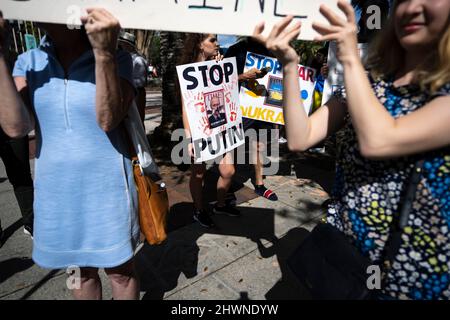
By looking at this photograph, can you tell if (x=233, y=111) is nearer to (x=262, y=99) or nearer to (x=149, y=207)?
(x=262, y=99)

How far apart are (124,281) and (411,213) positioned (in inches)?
58.7

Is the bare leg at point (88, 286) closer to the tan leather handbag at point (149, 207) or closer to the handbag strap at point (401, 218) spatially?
the tan leather handbag at point (149, 207)

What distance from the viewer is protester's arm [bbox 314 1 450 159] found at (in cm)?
93

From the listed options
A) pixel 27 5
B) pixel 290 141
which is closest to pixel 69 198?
pixel 27 5

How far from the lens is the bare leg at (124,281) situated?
5.53 ft

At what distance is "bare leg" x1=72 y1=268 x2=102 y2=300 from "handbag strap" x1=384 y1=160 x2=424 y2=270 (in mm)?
1516

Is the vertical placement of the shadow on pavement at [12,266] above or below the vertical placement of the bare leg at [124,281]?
below

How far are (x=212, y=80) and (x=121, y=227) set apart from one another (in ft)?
5.48

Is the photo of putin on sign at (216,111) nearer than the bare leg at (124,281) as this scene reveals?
No

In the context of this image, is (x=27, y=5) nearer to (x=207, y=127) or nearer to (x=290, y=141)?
(x=290, y=141)

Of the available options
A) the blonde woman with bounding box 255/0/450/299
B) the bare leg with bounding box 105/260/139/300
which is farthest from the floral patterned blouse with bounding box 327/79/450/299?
the bare leg with bounding box 105/260/139/300

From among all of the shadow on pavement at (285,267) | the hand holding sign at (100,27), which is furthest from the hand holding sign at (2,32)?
the shadow on pavement at (285,267)

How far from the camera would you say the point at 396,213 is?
1101 mm

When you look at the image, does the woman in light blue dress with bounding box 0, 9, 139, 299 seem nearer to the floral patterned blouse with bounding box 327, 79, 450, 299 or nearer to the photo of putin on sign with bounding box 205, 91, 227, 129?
the floral patterned blouse with bounding box 327, 79, 450, 299
